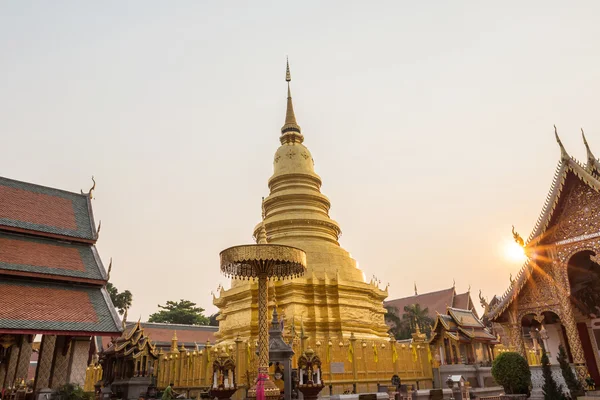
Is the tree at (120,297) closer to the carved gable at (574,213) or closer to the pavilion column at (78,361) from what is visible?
the pavilion column at (78,361)

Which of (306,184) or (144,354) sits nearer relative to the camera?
(144,354)

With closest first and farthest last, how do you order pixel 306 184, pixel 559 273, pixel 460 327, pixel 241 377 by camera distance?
pixel 559 273 < pixel 241 377 < pixel 460 327 < pixel 306 184

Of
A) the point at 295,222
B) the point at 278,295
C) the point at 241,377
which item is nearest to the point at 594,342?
the point at 241,377

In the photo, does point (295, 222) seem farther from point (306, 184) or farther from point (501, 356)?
point (501, 356)

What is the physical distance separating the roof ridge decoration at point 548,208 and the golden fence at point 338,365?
5726 millimetres

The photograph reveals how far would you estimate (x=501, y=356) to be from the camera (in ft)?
40.0

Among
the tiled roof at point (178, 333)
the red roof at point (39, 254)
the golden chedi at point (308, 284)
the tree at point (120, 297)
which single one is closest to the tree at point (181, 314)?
the tree at point (120, 297)

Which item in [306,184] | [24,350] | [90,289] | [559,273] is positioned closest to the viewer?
[559,273]

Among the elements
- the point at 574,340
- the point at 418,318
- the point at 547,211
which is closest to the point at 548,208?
the point at 547,211

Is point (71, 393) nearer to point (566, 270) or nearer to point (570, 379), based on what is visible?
point (570, 379)

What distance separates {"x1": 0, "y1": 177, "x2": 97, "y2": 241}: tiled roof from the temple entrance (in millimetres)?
15700

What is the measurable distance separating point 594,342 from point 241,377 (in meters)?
11.1

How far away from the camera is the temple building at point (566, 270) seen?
11656mm

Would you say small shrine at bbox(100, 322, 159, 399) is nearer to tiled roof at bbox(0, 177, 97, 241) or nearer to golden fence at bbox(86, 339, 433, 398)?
golden fence at bbox(86, 339, 433, 398)
